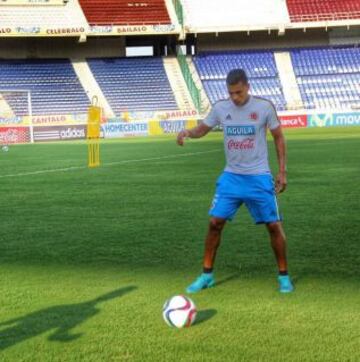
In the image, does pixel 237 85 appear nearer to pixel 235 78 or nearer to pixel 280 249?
pixel 235 78

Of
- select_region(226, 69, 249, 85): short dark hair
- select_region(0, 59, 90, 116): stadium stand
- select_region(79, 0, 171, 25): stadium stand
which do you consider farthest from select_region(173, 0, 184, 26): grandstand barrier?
select_region(226, 69, 249, 85): short dark hair

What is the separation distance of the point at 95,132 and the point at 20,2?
120 ft

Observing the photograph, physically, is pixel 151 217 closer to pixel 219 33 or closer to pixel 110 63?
pixel 110 63

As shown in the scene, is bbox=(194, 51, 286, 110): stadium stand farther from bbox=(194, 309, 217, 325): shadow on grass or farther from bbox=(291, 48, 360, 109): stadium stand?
bbox=(194, 309, 217, 325): shadow on grass

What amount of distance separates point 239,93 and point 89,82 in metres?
47.4

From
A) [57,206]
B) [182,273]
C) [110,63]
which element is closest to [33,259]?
[182,273]

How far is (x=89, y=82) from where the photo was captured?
52.0 metres

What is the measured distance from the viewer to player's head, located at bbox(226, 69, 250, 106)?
18.6 ft

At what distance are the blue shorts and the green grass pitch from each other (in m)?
0.68

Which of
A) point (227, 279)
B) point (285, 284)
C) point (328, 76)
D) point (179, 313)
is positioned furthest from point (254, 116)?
point (328, 76)

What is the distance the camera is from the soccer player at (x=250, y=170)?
588 cm

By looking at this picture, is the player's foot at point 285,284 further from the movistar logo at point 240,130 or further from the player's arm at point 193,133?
the player's arm at point 193,133

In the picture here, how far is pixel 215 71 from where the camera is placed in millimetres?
55156

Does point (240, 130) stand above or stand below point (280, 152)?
above
